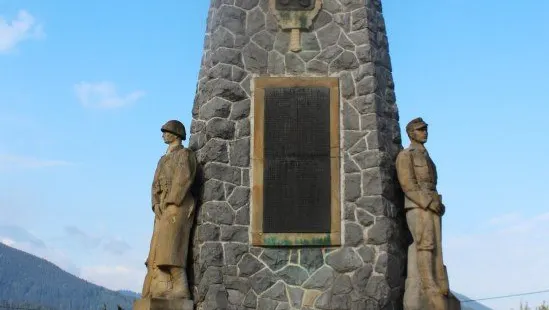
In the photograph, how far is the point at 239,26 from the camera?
11570 millimetres

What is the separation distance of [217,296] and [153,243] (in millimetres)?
1166

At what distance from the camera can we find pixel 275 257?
35.0ft

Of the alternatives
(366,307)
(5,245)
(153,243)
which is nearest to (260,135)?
(153,243)

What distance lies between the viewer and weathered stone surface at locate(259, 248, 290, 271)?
10.6 m

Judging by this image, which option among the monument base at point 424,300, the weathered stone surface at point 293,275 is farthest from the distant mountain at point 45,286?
the monument base at point 424,300

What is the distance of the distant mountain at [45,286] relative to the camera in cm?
11706

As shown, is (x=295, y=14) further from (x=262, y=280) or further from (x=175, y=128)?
(x=262, y=280)

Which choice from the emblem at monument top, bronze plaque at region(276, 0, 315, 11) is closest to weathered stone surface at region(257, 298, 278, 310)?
the emblem at monument top

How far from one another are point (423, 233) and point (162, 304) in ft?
11.8

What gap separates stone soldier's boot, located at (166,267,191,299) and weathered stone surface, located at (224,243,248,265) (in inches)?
24.3

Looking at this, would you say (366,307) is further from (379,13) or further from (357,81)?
(379,13)

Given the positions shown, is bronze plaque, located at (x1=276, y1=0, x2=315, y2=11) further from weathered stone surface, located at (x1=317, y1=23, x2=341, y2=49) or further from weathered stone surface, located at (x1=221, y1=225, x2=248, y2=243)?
weathered stone surface, located at (x1=221, y1=225, x2=248, y2=243)

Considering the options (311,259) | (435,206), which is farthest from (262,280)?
(435,206)

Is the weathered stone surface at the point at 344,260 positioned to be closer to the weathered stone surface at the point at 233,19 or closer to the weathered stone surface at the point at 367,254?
the weathered stone surface at the point at 367,254
